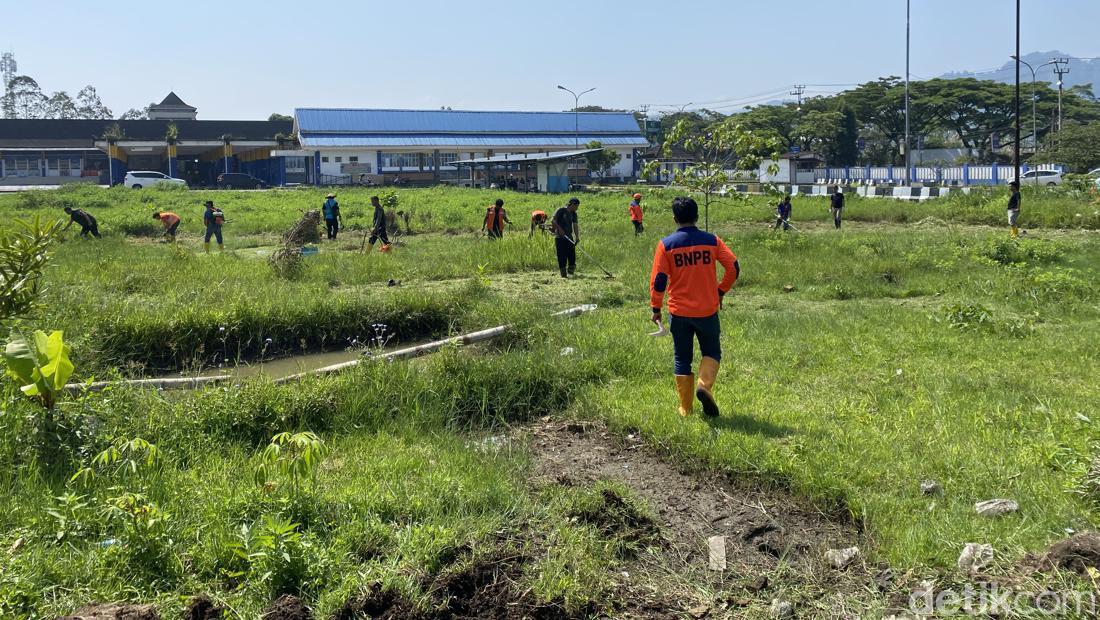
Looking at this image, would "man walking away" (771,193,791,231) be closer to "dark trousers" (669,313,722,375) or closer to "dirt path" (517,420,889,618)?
"dark trousers" (669,313,722,375)

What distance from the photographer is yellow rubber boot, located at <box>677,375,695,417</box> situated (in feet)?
22.1

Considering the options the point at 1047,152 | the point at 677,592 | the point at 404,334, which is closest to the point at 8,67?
the point at 1047,152

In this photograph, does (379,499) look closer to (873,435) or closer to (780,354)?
(873,435)

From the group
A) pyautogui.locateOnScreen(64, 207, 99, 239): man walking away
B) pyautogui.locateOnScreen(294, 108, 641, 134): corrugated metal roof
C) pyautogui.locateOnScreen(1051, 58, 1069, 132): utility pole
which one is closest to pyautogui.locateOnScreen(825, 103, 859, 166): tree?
pyautogui.locateOnScreen(1051, 58, 1069, 132): utility pole

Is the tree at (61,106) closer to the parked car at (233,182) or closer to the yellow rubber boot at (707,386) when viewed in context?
the parked car at (233,182)

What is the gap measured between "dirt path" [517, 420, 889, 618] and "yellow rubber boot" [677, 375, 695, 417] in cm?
46

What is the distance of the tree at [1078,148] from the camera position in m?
50.0

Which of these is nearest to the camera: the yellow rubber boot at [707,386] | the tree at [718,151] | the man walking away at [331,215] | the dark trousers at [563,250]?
the yellow rubber boot at [707,386]

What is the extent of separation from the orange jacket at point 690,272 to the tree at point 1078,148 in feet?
175

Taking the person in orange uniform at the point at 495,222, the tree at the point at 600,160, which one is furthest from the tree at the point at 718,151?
the tree at the point at 600,160

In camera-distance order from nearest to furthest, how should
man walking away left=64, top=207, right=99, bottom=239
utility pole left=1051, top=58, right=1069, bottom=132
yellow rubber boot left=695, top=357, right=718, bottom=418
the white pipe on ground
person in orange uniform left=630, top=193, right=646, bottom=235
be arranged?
yellow rubber boot left=695, top=357, right=718, bottom=418 < the white pipe on ground < man walking away left=64, top=207, right=99, bottom=239 < person in orange uniform left=630, top=193, right=646, bottom=235 < utility pole left=1051, top=58, right=1069, bottom=132

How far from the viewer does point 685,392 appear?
22.2 ft

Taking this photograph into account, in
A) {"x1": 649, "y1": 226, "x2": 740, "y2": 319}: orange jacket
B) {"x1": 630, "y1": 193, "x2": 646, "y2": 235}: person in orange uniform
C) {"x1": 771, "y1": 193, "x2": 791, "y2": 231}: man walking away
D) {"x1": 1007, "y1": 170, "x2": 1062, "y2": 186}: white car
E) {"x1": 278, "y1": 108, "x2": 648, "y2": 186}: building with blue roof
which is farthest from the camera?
{"x1": 278, "y1": 108, "x2": 648, "y2": 186}: building with blue roof

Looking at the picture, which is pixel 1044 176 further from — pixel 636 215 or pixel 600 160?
pixel 600 160
